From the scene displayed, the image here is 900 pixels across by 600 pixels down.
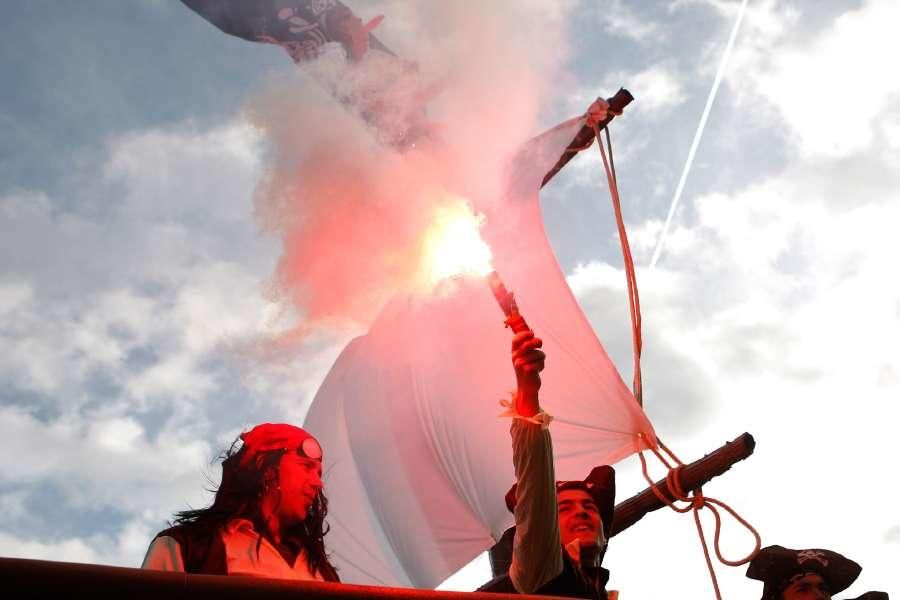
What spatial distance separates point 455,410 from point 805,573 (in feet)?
6.14

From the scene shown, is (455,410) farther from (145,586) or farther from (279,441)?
(145,586)

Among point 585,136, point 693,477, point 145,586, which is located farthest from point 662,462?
Result: point 145,586

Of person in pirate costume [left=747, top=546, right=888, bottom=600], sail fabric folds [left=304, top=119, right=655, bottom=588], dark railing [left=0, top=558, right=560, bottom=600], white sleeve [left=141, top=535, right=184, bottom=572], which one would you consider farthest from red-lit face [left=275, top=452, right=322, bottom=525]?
person in pirate costume [left=747, top=546, right=888, bottom=600]

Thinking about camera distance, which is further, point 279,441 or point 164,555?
point 279,441

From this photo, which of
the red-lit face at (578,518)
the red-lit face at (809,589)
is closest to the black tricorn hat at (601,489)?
the red-lit face at (578,518)

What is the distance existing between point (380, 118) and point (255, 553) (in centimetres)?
250

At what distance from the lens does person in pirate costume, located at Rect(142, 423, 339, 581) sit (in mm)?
2492

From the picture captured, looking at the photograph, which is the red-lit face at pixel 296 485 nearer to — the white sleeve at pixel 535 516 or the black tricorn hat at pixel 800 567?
the white sleeve at pixel 535 516

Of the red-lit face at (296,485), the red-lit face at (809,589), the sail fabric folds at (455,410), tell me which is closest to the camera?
the red-lit face at (296,485)

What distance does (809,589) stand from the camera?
4207 mm

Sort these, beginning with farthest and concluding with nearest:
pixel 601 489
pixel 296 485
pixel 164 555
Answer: pixel 601 489 → pixel 296 485 → pixel 164 555

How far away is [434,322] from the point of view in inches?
198

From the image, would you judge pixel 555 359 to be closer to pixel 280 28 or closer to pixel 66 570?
pixel 280 28

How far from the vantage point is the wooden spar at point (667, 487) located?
4.47 meters
